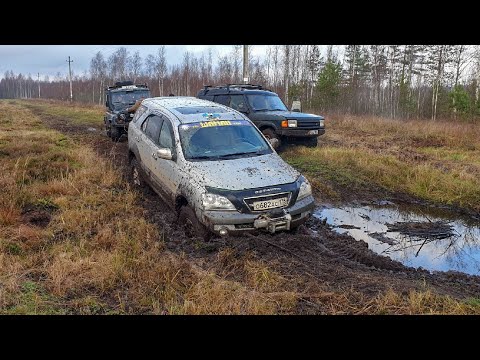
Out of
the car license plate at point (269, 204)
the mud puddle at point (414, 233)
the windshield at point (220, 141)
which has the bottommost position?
the mud puddle at point (414, 233)

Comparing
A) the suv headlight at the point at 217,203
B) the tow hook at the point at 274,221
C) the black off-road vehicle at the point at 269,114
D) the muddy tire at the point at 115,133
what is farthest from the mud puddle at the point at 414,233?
the muddy tire at the point at 115,133

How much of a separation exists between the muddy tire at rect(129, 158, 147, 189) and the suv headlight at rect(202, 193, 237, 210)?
9.94 feet

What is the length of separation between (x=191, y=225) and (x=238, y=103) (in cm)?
707

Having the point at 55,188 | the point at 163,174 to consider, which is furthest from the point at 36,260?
the point at 55,188

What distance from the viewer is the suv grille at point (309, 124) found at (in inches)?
446

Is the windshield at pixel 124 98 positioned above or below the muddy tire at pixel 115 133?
above

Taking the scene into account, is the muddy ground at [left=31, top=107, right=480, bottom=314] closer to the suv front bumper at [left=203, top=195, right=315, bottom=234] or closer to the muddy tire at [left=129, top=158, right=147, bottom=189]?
the suv front bumper at [left=203, top=195, right=315, bottom=234]

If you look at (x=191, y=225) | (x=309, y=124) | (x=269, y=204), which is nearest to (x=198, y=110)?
(x=191, y=225)

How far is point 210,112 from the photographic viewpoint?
666cm

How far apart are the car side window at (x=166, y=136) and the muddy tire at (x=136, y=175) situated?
53.1 inches

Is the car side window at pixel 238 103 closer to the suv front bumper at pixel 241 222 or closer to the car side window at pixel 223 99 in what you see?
the car side window at pixel 223 99

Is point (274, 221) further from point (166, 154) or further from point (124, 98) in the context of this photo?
point (124, 98)

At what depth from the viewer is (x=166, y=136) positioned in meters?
6.36
